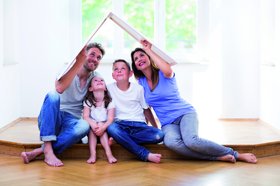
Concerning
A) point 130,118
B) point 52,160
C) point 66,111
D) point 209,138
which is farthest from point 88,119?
point 209,138

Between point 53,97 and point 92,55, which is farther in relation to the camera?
point 92,55

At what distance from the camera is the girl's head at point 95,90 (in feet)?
15.0

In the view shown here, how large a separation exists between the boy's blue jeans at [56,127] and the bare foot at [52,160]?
0.09 meters

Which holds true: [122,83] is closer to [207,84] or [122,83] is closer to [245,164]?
[245,164]

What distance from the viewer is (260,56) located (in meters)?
6.13

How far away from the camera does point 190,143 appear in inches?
173

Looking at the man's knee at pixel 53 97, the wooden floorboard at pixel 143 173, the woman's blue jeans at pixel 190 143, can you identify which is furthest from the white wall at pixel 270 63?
the man's knee at pixel 53 97

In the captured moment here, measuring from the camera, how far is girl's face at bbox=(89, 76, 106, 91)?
4555 mm

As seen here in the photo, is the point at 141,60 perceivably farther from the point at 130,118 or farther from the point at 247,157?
the point at 247,157

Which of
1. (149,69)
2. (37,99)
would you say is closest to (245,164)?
(149,69)

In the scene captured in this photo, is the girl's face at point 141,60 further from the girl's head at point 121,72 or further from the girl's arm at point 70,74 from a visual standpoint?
the girl's arm at point 70,74

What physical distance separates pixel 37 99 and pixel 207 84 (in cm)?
199

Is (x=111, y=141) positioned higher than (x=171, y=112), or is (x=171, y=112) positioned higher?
(x=171, y=112)

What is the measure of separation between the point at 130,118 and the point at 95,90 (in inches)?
14.9
